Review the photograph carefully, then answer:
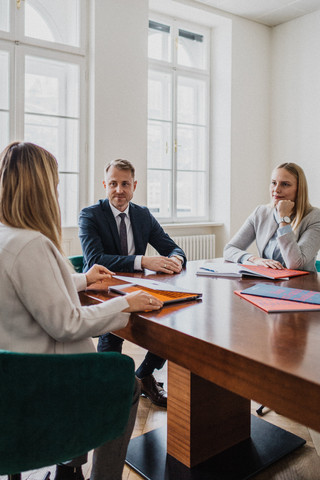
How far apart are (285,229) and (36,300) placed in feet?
5.39

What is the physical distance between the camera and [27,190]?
1.16 m

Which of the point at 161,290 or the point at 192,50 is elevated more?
the point at 192,50

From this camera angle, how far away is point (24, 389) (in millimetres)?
933

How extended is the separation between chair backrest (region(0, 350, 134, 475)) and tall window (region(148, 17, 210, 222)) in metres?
4.00

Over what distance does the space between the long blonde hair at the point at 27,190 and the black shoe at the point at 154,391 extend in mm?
1396

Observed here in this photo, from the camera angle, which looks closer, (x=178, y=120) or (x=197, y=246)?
(x=197, y=246)

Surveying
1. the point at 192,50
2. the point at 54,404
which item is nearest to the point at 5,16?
the point at 192,50

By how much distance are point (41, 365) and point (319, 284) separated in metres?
1.31

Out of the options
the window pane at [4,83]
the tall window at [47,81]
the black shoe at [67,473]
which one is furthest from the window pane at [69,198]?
the black shoe at [67,473]

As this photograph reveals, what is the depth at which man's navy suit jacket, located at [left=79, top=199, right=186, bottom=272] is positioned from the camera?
212cm

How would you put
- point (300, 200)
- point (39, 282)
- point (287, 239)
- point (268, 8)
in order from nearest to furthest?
point (39, 282) < point (287, 239) < point (300, 200) < point (268, 8)

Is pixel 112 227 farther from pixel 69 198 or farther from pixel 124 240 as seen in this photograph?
pixel 69 198

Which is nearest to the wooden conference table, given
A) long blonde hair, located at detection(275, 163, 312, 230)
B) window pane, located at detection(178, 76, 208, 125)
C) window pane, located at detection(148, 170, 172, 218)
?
long blonde hair, located at detection(275, 163, 312, 230)

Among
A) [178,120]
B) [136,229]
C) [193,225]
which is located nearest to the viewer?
[136,229]
